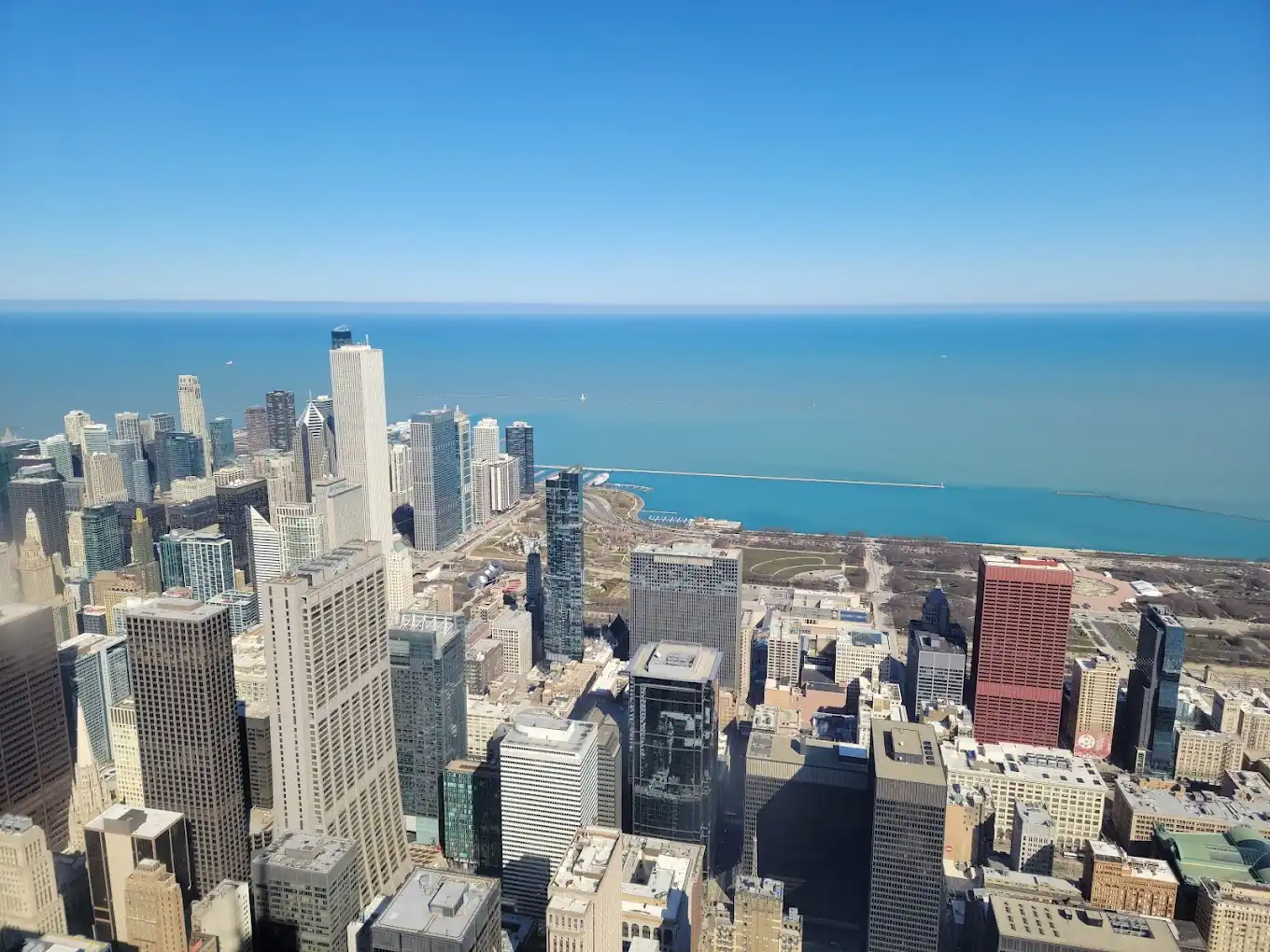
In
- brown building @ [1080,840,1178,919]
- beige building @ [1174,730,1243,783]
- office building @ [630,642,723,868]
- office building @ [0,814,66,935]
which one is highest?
office building @ [0,814,66,935]

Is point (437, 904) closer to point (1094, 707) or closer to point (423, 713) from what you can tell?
point (423, 713)

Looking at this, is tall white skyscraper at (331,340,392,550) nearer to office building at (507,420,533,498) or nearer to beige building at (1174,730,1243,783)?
office building at (507,420,533,498)

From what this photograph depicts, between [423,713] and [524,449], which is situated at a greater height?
[524,449]

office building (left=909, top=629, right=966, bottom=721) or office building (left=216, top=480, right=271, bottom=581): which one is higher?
office building (left=216, top=480, right=271, bottom=581)

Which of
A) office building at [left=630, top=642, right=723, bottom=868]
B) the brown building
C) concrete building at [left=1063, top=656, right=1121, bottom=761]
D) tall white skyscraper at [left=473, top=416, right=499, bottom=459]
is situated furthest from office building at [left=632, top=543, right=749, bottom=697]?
tall white skyscraper at [left=473, top=416, right=499, bottom=459]

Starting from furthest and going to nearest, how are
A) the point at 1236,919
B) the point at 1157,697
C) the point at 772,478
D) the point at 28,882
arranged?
the point at 772,478 < the point at 1157,697 < the point at 1236,919 < the point at 28,882

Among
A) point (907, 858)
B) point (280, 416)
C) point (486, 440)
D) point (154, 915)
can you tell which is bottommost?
point (907, 858)

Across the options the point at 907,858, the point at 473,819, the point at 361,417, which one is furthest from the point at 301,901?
the point at 361,417
